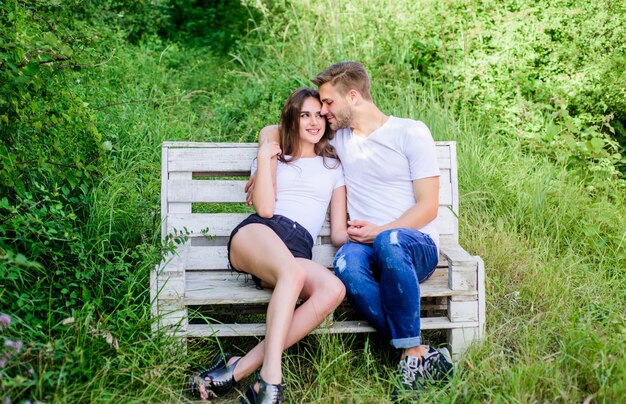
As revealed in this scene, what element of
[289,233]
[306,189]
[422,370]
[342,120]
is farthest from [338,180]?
[422,370]

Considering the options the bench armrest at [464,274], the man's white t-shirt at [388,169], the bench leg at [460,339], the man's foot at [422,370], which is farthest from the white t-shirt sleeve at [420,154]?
the man's foot at [422,370]

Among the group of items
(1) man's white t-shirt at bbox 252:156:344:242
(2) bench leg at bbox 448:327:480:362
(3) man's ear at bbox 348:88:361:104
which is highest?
(3) man's ear at bbox 348:88:361:104

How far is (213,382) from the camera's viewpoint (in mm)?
2844

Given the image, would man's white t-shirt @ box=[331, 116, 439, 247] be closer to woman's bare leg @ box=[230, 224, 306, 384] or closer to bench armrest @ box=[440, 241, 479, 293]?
bench armrest @ box=[440, 241, 479, 293]

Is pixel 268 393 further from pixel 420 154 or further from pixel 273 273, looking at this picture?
pixel 420 154

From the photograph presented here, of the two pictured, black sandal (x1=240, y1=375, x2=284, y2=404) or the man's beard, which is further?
the man's beard

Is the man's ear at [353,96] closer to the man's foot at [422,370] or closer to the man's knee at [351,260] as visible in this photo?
the man's knee at [351,260]

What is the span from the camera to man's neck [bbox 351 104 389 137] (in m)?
3.47

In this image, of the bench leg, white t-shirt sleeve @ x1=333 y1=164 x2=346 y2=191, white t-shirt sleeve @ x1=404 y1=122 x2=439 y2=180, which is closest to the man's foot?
the bench leg

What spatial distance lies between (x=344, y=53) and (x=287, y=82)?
1.80 feet

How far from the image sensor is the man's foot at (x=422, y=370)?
2832 mm

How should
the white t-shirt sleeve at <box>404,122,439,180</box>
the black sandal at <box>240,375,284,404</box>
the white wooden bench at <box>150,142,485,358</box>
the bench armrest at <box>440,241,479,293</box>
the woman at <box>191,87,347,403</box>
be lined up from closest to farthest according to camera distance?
the black sandal at <box>240,375,284,404</box> < the woman at <box>191,87,347,403</box> < the white wooden bench at <box>150,142,485,358</box> < the bench armrest at <box>440,241,479,293</box> < the white t-shirt sleeve at <box>404,122,439,180</box>

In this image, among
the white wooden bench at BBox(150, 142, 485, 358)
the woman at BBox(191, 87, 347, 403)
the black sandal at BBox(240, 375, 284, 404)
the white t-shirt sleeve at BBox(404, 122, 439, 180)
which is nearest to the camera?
the black sandal at BBox(240, 375, 284, 404)

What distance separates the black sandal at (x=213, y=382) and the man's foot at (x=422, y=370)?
732 mm
